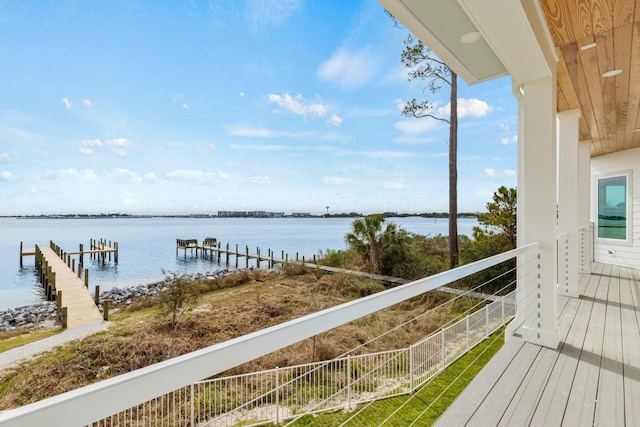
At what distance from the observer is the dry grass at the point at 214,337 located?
4594mm

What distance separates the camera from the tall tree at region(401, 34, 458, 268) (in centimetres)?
773

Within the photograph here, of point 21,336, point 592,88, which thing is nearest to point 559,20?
point 592,88

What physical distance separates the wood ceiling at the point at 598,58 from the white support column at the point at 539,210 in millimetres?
354

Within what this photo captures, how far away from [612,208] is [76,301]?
13.5m

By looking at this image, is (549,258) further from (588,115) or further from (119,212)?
(119,212)

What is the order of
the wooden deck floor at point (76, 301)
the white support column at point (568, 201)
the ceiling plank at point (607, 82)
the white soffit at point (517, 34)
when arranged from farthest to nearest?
the wooden deck floor at point (76, 301)
the white support column at point (568, 201)
the ceiling plank at point (607, 82)
the white soffit at point (517, 34)

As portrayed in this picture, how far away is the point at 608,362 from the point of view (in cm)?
208

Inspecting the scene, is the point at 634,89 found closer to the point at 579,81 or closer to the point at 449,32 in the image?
the point at 579,81

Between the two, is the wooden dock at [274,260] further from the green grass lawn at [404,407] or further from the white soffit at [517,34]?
the white soffit at [517,34]

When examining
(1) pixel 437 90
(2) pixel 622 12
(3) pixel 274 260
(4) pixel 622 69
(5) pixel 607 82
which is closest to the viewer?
(2) pixel 622 12

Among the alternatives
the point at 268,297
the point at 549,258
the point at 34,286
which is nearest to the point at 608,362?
the point at 549,258

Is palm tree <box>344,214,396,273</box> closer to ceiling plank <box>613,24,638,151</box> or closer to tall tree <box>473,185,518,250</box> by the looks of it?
tall tree <box>473,185,518,250</box>

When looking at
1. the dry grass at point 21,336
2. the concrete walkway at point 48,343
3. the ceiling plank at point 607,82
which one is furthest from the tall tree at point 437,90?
the dry grass at point 21,336

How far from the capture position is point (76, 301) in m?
9.28
